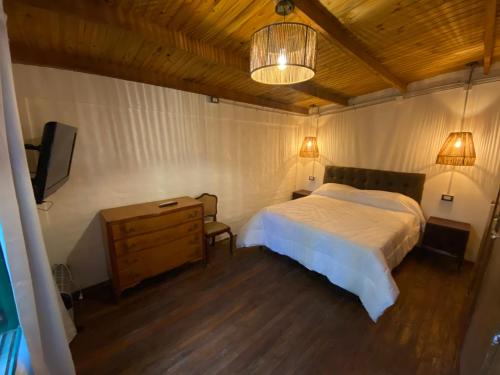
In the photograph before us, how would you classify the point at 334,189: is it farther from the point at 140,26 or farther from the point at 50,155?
the point at 50,155

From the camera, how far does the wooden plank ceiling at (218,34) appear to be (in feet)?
4.43

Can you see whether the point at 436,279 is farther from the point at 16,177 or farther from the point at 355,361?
the point at 16,177

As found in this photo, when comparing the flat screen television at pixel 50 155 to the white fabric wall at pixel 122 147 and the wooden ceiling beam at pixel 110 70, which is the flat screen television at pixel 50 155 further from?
the wooden ceiling beam at pixel 110 70

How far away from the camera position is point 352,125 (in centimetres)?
364

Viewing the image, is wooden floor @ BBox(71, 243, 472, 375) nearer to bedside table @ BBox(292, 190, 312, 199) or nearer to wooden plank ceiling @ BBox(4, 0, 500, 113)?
bedside table @ BBox(292, 190, 312, 199)

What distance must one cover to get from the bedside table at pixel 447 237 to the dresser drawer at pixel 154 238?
3002mm

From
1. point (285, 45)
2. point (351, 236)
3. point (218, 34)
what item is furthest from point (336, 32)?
point (351, 236)

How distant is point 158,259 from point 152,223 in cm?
43

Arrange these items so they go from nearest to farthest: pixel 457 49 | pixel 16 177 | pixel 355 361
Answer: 1. pixel 16 177
2. pixel 355 361
3. pixel 457 49

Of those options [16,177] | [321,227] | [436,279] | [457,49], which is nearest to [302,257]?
[321,227]

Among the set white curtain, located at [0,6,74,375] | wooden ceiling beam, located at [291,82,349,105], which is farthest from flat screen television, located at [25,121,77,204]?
wooden ceiling beam, located at [291,82,349,105]

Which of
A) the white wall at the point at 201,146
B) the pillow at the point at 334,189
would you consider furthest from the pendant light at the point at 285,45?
the pillow at the point at 334,189

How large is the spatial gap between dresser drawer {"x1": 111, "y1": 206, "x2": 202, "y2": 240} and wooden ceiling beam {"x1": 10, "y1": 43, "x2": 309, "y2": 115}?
1.54 m

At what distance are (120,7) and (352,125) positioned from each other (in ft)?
11.8
